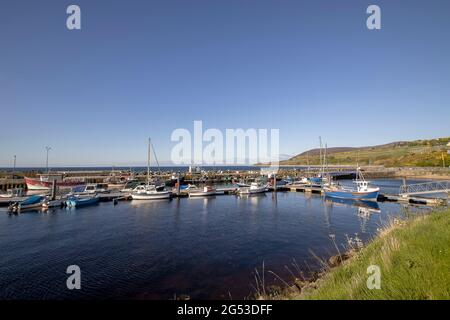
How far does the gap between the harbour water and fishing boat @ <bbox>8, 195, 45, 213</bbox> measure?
2035 millimetres

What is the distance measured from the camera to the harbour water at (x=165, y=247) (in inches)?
480

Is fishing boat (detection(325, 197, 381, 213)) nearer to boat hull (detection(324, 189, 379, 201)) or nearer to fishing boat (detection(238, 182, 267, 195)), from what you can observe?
boat hull (detection(324, 189, 379, 201))

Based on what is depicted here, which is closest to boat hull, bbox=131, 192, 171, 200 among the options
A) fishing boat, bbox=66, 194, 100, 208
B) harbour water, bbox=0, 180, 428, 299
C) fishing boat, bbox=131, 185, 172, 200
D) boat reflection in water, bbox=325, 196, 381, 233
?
fishing boat, bbox=131, 185, 172, 200

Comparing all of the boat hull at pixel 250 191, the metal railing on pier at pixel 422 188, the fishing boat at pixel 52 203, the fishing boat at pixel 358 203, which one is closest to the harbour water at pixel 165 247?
the fishing boat at pixel 358 203

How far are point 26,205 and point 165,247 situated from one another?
25807mm

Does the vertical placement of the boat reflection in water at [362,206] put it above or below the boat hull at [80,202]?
below

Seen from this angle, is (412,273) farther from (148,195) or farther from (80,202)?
(148,195)

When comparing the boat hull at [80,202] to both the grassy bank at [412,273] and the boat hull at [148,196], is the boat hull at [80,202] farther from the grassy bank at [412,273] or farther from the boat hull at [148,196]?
the grassy bank at [412,273]

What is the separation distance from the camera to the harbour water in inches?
480

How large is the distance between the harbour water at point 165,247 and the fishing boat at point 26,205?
80.1 inches

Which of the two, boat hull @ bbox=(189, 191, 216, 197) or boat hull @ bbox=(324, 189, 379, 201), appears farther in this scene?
boat hull @ bbox=(189, 191, 216, 197)

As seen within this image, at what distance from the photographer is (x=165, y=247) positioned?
1794 centimetres

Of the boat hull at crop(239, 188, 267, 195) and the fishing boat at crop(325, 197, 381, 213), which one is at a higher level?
the boat hull at crop(239, 188, 267, 195)

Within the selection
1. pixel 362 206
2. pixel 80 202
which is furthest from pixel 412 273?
pixel 80 202
